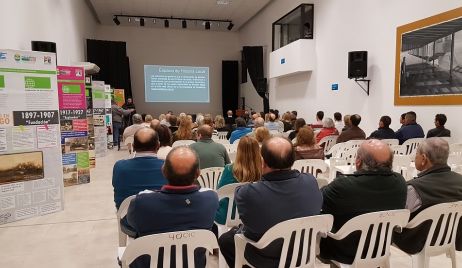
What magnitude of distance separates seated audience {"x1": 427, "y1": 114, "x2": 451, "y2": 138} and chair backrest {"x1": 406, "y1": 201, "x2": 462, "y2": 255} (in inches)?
147

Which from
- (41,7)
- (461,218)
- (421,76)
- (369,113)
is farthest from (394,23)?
(41,7)

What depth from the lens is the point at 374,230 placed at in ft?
6.46

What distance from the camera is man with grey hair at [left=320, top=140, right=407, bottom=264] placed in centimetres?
202

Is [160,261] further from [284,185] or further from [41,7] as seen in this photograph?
[41,7]

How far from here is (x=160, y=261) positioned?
168 centimetres

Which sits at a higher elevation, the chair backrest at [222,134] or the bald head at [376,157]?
the bald head at [376,157]

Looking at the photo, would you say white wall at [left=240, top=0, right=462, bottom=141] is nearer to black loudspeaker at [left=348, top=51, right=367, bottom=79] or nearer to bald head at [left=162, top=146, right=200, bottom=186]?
black loudspeaker at [left=348, top=51, right=367, bottom=79]

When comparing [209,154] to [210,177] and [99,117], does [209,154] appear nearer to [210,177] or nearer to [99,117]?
[210,177]

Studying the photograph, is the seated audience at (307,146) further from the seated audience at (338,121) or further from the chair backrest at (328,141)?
the seated audience at (338,121)

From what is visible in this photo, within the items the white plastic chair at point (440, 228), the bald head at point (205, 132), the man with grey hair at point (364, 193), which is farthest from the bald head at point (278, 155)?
the bald head at point (205, 132)

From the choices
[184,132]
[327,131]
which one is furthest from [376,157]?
[327,131]

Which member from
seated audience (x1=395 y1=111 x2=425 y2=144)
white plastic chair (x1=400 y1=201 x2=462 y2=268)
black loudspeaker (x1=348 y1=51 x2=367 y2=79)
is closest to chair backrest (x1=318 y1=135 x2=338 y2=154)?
seated audience (x1=395 y1=111 x2=425 y2=144)

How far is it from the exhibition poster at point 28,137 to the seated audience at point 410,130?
5.26 metres

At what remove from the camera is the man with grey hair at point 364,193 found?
6.63ft
